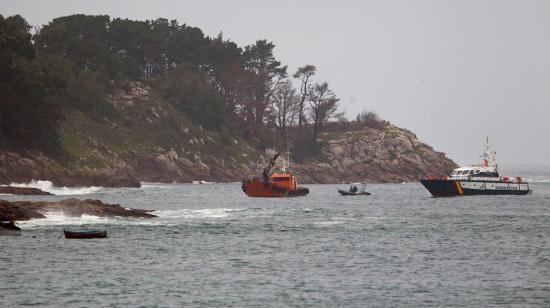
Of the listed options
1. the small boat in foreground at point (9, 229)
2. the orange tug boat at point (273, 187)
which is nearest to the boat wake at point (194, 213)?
the small boat in foreground at point (9, 229)

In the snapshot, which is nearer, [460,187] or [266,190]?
[460,187]

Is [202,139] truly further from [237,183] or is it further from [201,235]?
[201,235]

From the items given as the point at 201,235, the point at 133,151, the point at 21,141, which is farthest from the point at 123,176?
the point at 201,235

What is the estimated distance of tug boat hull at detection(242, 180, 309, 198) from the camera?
128 m

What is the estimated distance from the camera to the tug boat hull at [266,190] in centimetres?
12825

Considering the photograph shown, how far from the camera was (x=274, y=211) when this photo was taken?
10050cm

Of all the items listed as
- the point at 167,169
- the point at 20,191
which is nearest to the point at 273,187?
the point at 20,191

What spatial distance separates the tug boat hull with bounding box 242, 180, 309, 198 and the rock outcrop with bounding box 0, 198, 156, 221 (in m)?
44.0

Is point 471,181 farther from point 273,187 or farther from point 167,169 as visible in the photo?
point 167,169

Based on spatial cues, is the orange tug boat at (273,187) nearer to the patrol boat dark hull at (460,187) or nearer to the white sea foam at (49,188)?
the patrol boat dark hull at (460,187)

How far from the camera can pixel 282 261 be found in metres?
56.1

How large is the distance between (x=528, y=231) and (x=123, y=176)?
92.5 m

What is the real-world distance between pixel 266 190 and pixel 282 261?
74406 millimetres

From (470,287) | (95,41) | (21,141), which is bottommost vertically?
(470,287)
